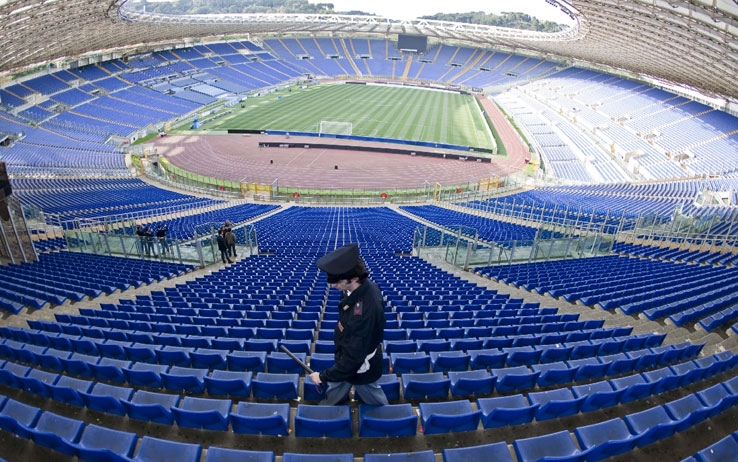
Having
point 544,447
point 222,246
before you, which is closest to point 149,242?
point 222,246

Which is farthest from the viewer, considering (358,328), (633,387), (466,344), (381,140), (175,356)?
(381,140)

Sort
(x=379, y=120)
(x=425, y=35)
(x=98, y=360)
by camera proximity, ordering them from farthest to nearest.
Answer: (x=425, y=35)
(x=379, y=120)
(x=98, y=360)

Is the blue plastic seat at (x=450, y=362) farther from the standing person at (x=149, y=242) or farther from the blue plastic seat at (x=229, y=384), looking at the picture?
the standing person at (x=149, y=242)

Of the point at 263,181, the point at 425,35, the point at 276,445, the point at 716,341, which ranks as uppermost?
the point at 425,35

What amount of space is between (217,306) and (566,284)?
29.8ft

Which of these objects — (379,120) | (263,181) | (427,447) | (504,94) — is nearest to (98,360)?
(427,447)

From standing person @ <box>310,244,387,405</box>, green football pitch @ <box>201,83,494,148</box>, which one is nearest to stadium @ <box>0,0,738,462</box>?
standing person @ <box>310,244,387,405</box>

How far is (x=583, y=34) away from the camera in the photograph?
4938cm

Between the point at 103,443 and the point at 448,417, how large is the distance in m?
3.57

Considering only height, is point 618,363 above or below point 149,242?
above

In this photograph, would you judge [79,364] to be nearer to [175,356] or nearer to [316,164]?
[175,356]

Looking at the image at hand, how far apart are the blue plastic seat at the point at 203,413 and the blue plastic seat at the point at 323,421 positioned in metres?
0.87

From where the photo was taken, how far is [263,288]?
10914 mm

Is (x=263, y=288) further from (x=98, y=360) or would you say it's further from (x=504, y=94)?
(x=504, y=94)
